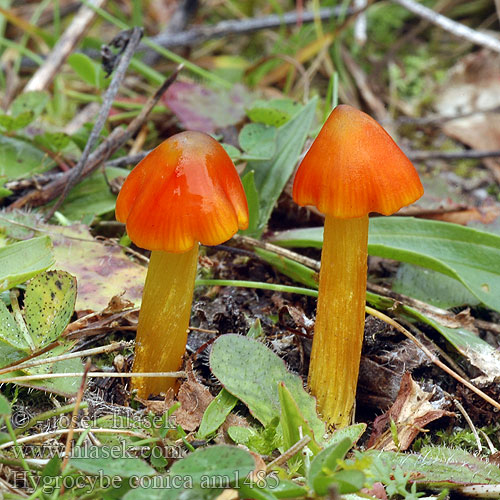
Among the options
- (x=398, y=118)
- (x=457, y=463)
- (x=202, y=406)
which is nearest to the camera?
(x=457, y=463)

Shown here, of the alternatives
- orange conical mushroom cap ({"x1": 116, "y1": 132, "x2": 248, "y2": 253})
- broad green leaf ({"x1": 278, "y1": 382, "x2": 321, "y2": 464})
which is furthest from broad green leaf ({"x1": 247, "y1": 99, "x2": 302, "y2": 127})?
broad green leaf ({"x1": 278, "y1": 382, "x2": 321, "y2": 464})

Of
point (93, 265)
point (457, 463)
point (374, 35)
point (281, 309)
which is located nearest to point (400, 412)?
point (457, 463)

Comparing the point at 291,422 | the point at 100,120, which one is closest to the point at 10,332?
the point at 291,422

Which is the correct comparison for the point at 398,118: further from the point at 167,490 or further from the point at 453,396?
the point at 167,490

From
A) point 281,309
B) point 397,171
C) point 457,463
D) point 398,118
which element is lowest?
point 457,463

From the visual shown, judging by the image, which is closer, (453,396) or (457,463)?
(457,463)

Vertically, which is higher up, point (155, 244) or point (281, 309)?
point (155, 244)

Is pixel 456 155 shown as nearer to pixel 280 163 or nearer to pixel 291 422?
pixel 280 163

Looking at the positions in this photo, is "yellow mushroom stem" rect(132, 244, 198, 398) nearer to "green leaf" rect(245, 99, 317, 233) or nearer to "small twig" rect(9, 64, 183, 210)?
"green leaf" rect(245, 99, 317, 233)
